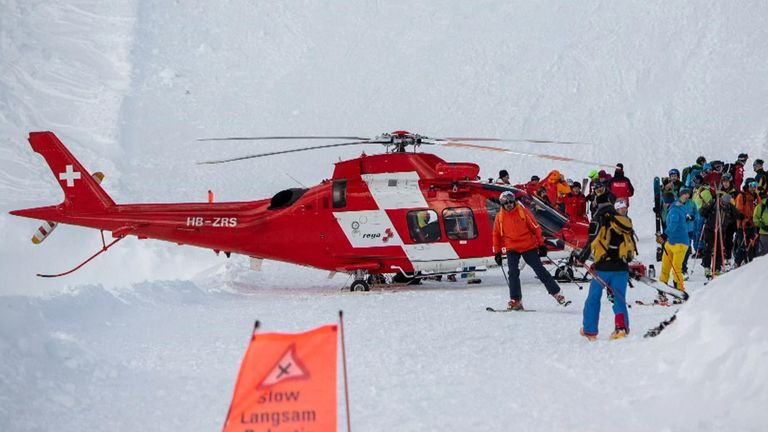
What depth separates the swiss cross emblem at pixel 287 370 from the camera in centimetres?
616

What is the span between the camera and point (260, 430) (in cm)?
616

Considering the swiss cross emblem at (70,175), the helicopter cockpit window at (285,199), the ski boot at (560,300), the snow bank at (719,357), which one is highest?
the swiss cross emblem at (70,175)

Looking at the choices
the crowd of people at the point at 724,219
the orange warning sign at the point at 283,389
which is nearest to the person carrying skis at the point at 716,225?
the crowd of people at the point at 724,219

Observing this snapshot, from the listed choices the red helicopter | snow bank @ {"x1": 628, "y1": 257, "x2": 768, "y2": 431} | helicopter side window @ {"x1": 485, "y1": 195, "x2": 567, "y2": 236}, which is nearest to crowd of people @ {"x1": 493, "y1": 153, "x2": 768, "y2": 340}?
helicopter side window @ {"x1": 485, "y1": 195, "x2": 567, "y2": 236}

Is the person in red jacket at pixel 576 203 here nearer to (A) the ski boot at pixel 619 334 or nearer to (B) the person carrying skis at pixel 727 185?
(B) the person carrying skis at pixel 727 185

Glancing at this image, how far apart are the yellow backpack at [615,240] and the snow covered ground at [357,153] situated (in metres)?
0.97

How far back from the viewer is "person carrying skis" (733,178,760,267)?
17453 mm

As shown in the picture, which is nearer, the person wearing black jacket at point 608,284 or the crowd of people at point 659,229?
the person wearing black jacket at point 608,284

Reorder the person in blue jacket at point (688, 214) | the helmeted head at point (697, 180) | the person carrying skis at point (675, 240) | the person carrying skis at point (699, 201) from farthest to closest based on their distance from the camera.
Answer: the helmeted head at point (697, 180) < the person carrying skis at point (699, 201) < the person in blue jacket at point (688, 214) < the person carrying skis at point (675, 240)

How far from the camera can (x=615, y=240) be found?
1129 centimetres

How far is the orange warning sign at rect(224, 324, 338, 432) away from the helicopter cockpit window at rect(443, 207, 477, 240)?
10.9m

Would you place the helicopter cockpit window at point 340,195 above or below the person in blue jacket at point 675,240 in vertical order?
above

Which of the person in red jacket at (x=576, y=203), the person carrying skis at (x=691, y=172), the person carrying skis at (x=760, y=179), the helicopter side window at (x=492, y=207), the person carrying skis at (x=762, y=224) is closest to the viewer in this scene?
the person carrying skis at (x=762, y=224)

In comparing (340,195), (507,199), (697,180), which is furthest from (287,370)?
(697,180)
